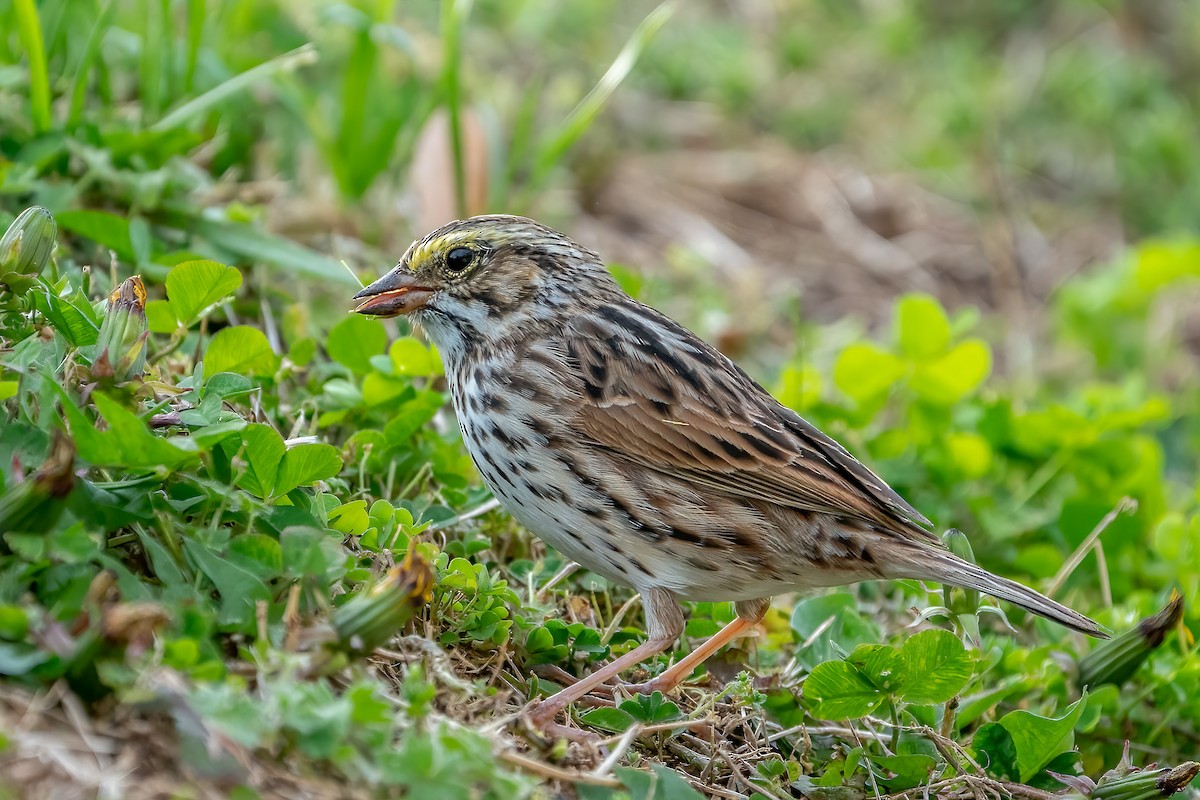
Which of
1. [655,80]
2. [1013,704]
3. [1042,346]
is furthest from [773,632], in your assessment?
[655,80]

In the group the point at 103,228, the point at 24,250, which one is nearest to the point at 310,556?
the point at 24,250

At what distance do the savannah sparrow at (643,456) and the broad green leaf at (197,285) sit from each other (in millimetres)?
639

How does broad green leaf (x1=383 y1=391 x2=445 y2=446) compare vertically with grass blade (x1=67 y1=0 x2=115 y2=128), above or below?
below

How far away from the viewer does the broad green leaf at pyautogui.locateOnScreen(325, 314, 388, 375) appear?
4496 mm

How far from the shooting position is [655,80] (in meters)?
8.80

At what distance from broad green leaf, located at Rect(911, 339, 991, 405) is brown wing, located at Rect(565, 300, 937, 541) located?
1.56 meters

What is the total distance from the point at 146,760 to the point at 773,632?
2.50 metres

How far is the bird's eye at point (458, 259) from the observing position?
14.0ft

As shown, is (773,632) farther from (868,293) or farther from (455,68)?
(868,293)

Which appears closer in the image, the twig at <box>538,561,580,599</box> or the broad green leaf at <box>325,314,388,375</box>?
the twig at <box>538,561,580,599</box>

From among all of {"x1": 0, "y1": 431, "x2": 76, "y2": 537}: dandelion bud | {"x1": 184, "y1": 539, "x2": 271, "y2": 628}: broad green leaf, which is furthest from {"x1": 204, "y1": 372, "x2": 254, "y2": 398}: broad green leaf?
{"x1": 0, "y1": 431, "x2": 76, "y2": 537}: dandelion bud

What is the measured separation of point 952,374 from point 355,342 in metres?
2.53

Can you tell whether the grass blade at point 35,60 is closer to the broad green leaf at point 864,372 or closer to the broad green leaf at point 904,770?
the broad green leaf at point 864,372

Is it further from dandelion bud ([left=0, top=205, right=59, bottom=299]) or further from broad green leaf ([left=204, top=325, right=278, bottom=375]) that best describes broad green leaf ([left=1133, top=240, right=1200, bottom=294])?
dandelion bud ([left=0, top=205, right=59, bottom=299])
